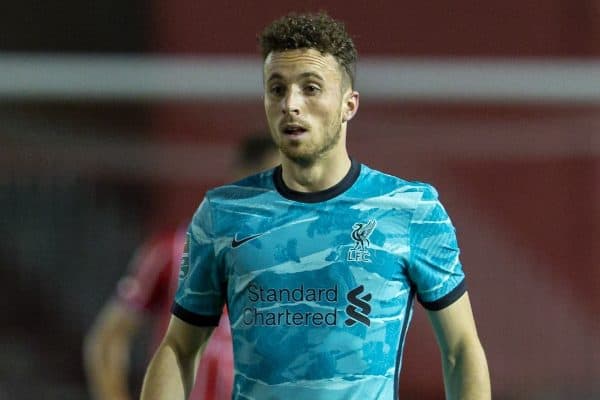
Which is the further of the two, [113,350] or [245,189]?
[113,350]

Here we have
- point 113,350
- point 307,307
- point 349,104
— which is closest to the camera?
point 307,307

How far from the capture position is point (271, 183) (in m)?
2.50

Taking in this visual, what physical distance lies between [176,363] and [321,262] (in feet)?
1.04

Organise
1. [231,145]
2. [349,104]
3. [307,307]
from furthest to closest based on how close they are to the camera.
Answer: [231,145]
[349,104]
[307,307]

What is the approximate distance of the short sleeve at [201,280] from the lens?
2.47 meters

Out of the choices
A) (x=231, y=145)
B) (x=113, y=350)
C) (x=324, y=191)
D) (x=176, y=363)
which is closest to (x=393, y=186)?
(x=324, y=191)

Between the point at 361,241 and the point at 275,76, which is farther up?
the point at 275,76

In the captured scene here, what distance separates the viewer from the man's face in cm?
240

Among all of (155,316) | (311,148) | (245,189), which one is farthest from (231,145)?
(311,148)

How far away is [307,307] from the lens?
2385 mm

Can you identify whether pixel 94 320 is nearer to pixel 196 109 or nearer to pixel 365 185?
pixel 196 109

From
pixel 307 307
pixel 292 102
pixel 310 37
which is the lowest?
pixel 307 307

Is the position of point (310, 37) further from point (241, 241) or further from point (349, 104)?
point (241, 241)

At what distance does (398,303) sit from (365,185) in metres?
0.21
